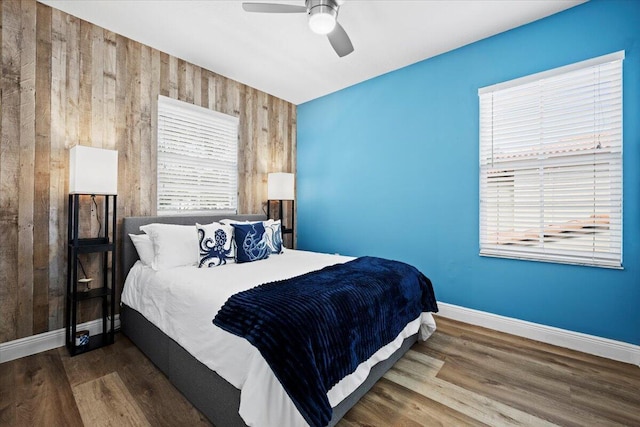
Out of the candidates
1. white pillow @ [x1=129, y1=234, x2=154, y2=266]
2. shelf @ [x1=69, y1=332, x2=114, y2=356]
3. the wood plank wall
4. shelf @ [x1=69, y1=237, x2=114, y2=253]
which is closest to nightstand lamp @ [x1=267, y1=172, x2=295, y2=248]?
the wood plank wall

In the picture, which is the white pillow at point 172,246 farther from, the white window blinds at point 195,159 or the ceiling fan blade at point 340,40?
the ceiling fan blade at point 340,40

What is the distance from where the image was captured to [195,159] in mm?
3496

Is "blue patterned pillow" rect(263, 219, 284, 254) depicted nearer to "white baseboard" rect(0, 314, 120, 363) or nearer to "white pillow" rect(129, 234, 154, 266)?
"white pillow" rect(129, 234, 154, 266)

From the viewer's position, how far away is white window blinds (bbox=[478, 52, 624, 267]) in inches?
92.2

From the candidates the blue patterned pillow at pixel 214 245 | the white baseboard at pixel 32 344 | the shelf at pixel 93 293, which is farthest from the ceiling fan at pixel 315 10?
the white baseboard at pixel 32 344

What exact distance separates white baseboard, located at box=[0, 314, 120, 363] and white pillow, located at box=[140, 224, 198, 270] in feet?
3.41

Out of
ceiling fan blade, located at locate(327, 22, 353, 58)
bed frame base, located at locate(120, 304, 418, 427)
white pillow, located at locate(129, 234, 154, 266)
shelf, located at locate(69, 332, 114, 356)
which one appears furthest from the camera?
white pillow, located at locate(129, 234, 154, 266)

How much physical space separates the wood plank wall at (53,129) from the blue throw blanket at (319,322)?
79.5 inches

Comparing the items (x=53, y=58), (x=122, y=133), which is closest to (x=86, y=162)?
(x=122, y=133)

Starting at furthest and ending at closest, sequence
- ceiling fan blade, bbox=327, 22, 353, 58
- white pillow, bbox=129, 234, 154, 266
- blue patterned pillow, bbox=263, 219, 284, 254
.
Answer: blue patterned pillow, bbox=263, 219, 284, 254 → white pillow, bbox=129, 234, 154, 266 → ceiling fan blade, bbox=327, 22, 353, 58

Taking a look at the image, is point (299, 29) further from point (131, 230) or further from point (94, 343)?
point (94, 343)

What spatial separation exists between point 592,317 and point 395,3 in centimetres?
312

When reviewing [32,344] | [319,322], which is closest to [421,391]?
[319,322]

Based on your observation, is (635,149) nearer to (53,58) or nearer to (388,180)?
(388,180)
